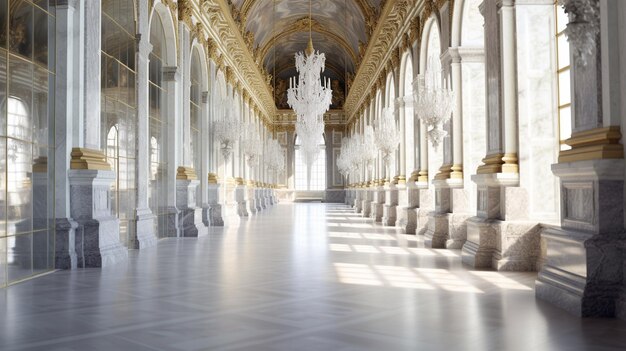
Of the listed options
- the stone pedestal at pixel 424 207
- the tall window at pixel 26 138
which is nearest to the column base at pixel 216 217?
the stone pedestal at pixel 424 207

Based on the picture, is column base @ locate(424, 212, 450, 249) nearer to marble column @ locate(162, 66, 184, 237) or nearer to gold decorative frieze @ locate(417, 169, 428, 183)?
gold decorative frieze @ locate(417, 169, 428, 183)

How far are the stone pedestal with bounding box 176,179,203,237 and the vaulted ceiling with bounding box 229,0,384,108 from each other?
10150 mm

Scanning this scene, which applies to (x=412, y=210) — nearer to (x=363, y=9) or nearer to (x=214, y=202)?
(x=214, y=202)

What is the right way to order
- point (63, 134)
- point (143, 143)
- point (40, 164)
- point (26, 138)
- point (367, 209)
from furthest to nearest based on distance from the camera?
point (367, 209), point (143, 143), point (63, 134), point (40, 164), point (26, 138)

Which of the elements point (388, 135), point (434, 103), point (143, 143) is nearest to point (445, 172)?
point (434, 103)

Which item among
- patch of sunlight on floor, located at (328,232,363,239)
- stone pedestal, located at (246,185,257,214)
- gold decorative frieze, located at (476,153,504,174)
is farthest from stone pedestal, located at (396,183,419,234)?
stone pedestal, located at (246,185,257,214)

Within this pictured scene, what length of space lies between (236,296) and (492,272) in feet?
12.6

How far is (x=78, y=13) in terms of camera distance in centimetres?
850

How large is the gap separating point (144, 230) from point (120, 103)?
8.91ft

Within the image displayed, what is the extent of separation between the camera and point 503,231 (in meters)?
8.02

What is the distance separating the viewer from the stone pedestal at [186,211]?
14000mm

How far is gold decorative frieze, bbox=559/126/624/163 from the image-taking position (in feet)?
17.1

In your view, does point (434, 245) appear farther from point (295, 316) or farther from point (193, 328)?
point (193, 328)

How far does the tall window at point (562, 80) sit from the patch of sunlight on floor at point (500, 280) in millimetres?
2261
